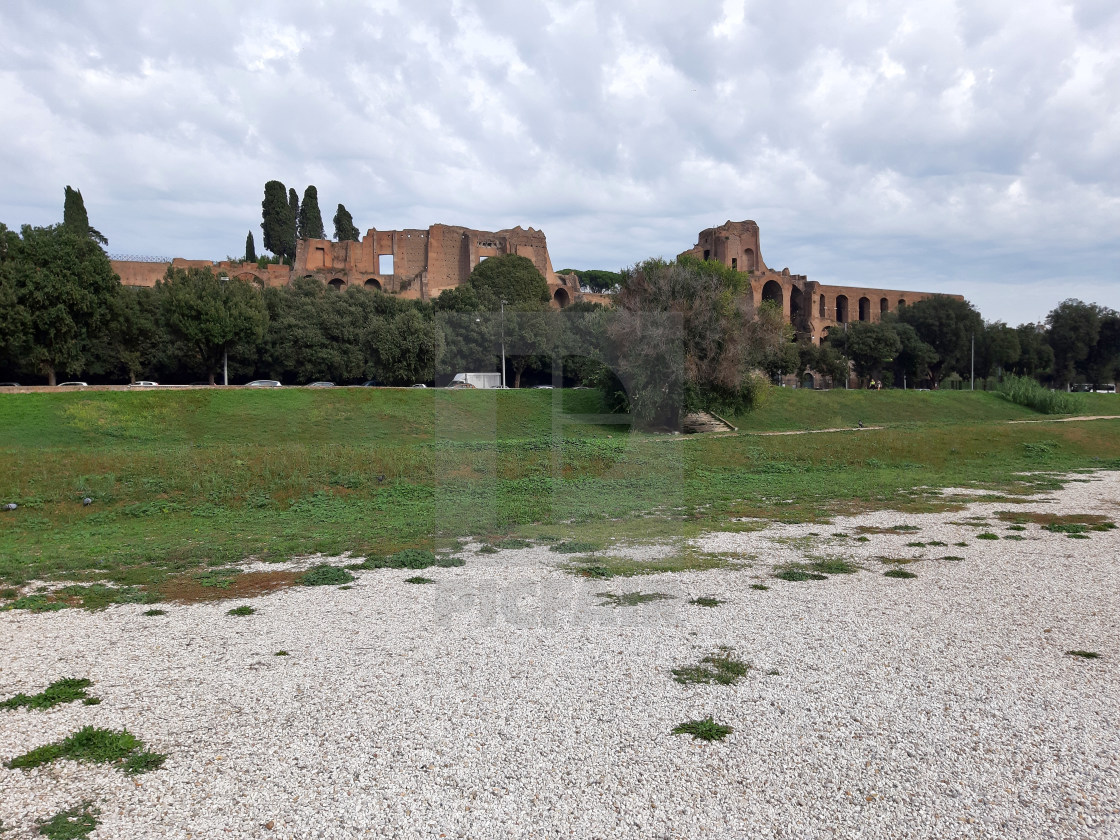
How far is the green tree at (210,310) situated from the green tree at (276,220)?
1636 inches

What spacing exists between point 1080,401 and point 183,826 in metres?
53.7

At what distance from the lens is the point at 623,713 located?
16.3 feet

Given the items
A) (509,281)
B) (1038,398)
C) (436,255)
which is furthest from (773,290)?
(1038,398)

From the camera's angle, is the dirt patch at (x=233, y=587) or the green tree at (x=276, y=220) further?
Result: the green tree at (x=276, y=220)

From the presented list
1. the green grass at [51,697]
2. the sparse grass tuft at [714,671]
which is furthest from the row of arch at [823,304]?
the green grass at [51,697]

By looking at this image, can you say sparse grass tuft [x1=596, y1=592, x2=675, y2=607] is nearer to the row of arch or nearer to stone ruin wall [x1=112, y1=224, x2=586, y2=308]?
stone ruin wall [x1=112, y1=224, x2=586, y2=308]

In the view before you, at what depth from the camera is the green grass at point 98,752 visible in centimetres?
429

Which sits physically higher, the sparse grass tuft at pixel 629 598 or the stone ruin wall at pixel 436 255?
the stone ruin wall at pixel 436 255

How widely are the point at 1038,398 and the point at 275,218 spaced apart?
2890 inches

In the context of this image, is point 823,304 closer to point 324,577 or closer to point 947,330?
point 947,330

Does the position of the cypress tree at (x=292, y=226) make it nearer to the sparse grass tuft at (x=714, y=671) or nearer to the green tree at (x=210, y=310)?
the green tree at (x=210, y=310)

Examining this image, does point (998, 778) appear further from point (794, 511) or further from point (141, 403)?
point (141, 403)

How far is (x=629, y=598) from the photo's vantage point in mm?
7871

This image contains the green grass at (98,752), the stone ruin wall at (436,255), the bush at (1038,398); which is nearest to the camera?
the green grass at (98,752)
